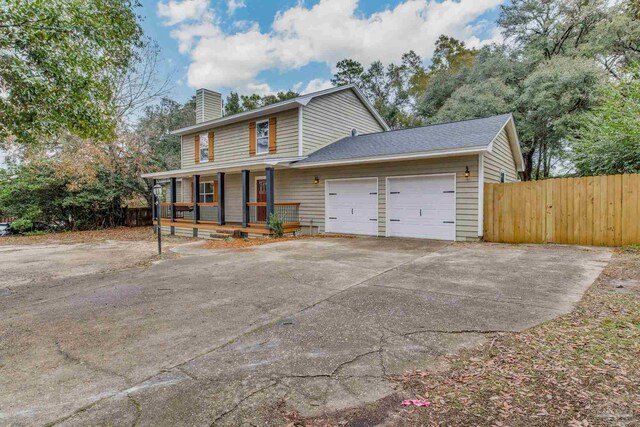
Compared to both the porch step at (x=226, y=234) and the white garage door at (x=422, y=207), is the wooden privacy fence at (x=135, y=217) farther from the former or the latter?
the white garage door at (x=422, y=207)

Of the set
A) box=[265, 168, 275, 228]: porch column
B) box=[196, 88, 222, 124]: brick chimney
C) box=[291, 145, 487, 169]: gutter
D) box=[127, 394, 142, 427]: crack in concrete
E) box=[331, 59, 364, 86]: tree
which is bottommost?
box=[127, 394, 142, 427]: crack in concrete

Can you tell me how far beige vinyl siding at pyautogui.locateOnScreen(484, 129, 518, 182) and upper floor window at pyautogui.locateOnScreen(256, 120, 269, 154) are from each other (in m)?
8.01

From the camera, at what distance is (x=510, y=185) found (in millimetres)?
8922

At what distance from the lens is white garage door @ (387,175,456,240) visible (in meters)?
9.42

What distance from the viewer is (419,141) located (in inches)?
408

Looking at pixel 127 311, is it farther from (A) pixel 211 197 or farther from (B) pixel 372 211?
(A) pixel 211 197

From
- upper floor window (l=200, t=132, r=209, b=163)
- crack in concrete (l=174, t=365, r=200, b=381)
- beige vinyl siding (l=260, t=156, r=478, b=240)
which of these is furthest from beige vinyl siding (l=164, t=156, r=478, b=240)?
crack in concrete (l=174, t=365, r=200, b=381)

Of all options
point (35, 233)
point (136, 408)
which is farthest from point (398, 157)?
point (35, 233)

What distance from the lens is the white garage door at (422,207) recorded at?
371 inches

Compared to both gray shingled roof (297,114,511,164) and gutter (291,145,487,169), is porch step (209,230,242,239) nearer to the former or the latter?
gutter (291,145,487,169)

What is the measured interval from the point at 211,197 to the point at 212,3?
27.6ft

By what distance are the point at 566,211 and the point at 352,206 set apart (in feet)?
19.0

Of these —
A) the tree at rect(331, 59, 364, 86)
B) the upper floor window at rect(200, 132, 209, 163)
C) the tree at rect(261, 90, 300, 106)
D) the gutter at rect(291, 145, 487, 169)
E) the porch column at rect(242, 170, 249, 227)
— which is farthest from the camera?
the tree at rect(261, 90, 300, 106)

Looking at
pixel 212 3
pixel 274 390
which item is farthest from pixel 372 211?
pixel 212 3
